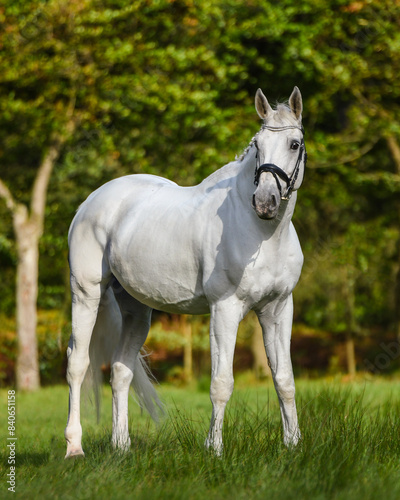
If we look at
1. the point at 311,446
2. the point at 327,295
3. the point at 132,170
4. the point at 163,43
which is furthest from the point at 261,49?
the point at 311,446

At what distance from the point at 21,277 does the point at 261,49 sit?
705 centimetres

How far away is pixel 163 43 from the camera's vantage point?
13531 millimetres

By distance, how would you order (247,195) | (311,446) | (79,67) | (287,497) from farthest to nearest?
(79,67) < (247,195) < (311,446) < (287,497)

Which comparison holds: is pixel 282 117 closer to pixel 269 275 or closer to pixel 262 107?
pixel 262 107

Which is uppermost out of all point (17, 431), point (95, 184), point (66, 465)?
point (95, 184)

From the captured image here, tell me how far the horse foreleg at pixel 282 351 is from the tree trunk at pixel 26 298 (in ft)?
29.5

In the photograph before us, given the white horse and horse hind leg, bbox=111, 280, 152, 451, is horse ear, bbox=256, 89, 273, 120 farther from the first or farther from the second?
horse hind leg, bbox=111, 280, 152, 451

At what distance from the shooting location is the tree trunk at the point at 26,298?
1294 cm

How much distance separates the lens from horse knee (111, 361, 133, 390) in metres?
5.56

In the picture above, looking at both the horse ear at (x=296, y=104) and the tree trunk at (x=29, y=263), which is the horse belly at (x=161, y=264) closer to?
the horse ear at (x=296, y=104)

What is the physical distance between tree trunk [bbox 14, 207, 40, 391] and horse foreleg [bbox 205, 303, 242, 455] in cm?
908

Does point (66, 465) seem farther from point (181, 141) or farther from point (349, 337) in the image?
point (349, 337)

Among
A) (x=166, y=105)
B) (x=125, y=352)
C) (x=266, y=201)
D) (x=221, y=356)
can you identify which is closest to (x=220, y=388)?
(x=221, y=356)

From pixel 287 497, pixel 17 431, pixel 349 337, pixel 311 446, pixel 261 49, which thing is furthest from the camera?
pixel 349 337
